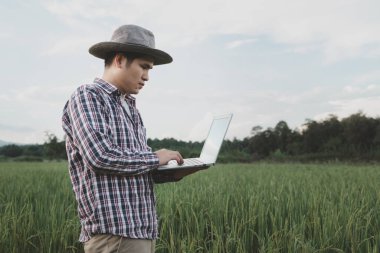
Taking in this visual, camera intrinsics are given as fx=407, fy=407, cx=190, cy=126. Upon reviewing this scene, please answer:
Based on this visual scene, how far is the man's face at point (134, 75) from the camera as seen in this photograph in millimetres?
1537

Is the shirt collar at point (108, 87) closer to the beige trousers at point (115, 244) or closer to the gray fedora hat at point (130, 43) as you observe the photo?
the gray fedora hat at point (130, 43)

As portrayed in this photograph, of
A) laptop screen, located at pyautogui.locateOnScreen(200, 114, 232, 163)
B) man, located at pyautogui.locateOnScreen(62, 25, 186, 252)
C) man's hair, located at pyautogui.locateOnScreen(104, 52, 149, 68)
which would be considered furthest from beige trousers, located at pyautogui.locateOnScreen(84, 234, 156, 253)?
man's hair, located at pyautogui.locateOnScreen(104, 52, 149, 68)

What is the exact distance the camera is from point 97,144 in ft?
4.50

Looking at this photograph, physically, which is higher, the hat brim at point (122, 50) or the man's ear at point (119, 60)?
the hat brim at point (122, 50)

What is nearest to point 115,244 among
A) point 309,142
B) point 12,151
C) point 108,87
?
point 108,87

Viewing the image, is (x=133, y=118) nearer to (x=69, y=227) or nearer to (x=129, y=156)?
(x=129, y=156)

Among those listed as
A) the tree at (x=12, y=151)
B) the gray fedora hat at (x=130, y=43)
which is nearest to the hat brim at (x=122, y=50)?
the gray fedora hat at (x=130, y=43)

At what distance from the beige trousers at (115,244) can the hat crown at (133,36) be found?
73 centimetres

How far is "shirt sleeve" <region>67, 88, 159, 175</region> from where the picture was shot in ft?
4.50

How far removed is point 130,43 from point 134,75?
0.13 meters

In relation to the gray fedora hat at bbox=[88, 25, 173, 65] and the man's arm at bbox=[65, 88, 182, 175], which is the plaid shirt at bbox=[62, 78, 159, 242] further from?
the gray fedora hat at bbox=[88, 25, 173, 65]

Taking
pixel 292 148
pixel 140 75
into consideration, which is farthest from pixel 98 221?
pixel 292 148

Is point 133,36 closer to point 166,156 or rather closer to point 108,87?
point 108,87

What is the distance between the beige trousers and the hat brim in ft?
2.28
